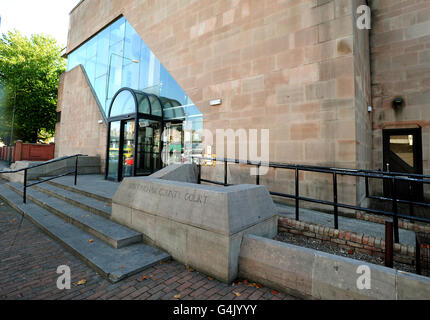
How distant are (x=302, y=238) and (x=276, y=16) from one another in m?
Answer: 5.70

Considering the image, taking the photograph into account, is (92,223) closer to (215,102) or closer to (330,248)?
(330,248)

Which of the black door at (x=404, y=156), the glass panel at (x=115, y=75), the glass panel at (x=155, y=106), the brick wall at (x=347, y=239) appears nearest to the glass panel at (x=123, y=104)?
the glass panel at (x=155, y=106)

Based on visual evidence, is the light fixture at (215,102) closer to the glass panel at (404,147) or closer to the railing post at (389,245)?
the railing post at (389,245)

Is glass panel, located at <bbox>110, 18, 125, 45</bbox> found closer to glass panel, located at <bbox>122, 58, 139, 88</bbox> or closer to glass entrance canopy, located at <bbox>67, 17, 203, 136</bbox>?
glass entrance canopy, located at <bbox>67, 17, 203, 136</bbox>

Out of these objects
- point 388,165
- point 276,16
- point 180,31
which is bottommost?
point 388,165

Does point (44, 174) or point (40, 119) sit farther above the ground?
point (40, 119)

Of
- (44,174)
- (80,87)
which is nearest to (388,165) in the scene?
(44,174)

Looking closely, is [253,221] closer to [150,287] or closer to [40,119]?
[150,287]

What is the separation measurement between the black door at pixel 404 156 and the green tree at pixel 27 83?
2889 cm

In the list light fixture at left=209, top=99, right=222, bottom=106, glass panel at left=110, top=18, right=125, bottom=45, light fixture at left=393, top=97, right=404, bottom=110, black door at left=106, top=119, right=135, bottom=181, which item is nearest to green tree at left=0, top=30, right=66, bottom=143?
glass panel at left=110, top=18, right=125, bottom=45

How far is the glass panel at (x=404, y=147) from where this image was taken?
6805mm

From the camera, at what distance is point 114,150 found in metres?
9.54

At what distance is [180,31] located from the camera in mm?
8312

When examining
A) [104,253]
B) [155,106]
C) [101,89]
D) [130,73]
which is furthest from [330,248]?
[101,89]
